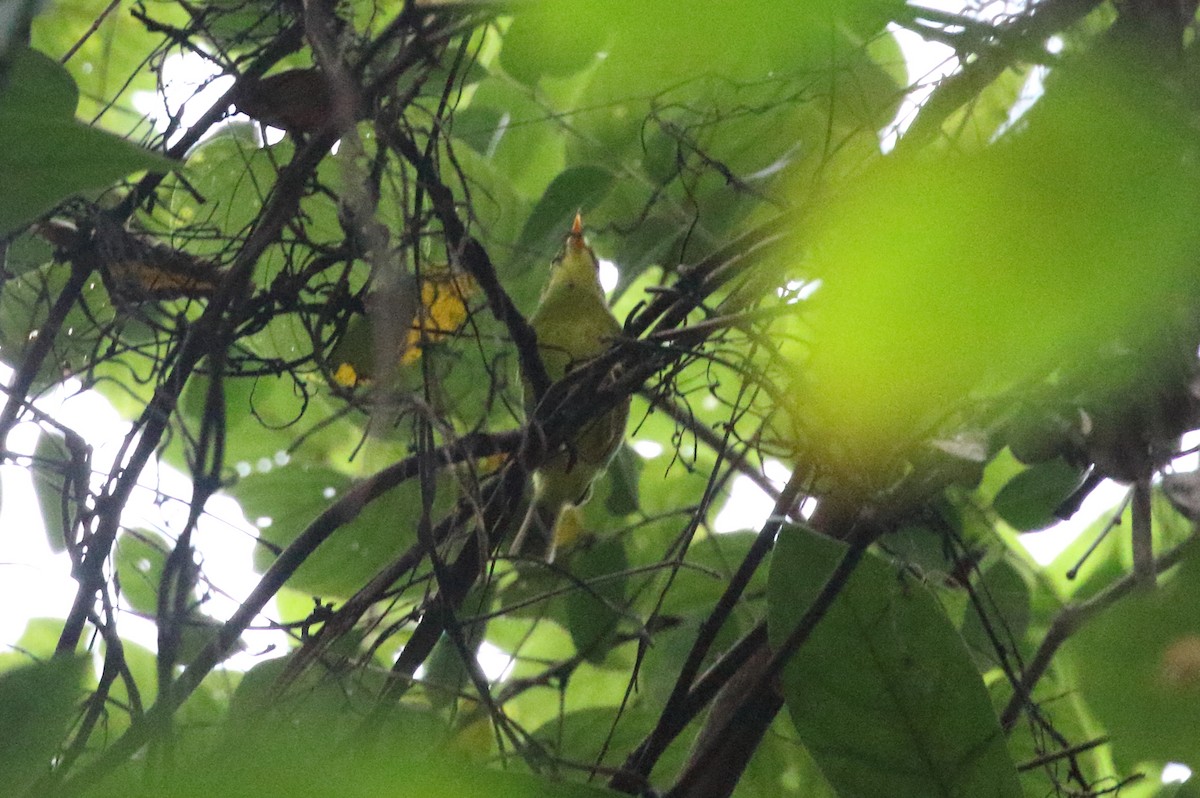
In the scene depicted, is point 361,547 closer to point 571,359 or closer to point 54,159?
point 571,359

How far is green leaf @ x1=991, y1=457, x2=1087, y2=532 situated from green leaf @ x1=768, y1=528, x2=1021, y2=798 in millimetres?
268

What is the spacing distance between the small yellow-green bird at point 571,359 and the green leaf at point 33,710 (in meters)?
0.38

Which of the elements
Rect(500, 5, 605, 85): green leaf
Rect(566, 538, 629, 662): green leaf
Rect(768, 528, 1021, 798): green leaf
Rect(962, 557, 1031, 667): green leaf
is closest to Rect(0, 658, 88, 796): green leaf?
Rect(768, 528, 1021, 798): green leaf

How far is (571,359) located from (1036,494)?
1.20 feet

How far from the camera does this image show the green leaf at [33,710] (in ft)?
1.59

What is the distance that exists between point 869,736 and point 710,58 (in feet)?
1.69

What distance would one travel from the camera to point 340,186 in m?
0.82

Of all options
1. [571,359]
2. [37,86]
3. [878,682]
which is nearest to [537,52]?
[571,359]

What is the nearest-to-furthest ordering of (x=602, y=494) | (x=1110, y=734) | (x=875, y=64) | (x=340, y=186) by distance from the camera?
1. (x=1110, y=734)
2. (x=340, y=186)
3. (x=875, y=64)
4. (x=602, y=494)

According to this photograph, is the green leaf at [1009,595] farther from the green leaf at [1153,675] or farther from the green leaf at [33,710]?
the green leaf at [33,710]

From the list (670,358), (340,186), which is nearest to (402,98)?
(340,186)

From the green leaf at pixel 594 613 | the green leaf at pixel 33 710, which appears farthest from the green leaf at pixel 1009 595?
the green leaf at pixel 33 710

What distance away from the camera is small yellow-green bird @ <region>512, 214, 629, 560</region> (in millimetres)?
831

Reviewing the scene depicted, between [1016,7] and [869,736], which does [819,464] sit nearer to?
[869,736]
